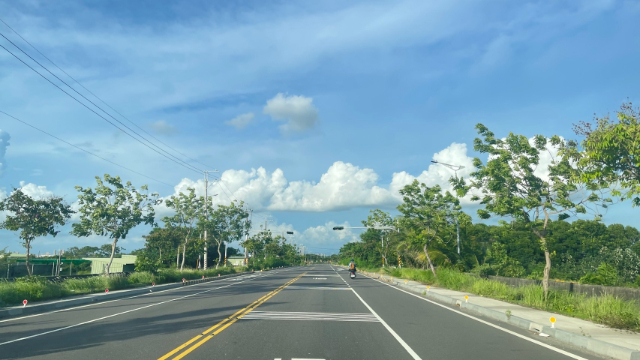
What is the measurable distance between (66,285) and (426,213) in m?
23.1

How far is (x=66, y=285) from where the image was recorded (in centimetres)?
2427

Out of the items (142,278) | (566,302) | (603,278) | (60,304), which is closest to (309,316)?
(566,302)

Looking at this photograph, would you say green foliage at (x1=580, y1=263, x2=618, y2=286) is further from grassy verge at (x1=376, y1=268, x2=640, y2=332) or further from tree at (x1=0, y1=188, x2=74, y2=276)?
tree at (x1=0, y1=188, x2=74, y2=276)

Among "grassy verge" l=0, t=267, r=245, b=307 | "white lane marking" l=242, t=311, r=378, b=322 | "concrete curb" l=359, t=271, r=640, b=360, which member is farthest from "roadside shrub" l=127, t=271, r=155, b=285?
Result: "concrete curb" l=359, t=271, r=640, b=360

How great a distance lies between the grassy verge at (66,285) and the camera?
19.1 m

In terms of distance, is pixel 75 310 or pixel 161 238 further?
pixel 161 238

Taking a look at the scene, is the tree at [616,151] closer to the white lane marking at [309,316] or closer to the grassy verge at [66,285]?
the white lane marking at [309,316]

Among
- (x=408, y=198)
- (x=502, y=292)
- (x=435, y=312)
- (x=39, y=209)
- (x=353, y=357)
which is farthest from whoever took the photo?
(x=408, y=198)

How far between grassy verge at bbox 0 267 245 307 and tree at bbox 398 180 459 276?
61.3 ft

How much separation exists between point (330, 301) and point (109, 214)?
738 inches

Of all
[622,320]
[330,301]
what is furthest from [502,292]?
[622,320]

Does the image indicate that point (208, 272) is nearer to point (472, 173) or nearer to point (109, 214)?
point (109, 214)

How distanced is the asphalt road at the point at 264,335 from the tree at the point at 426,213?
57.6ft

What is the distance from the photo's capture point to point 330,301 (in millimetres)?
20750
